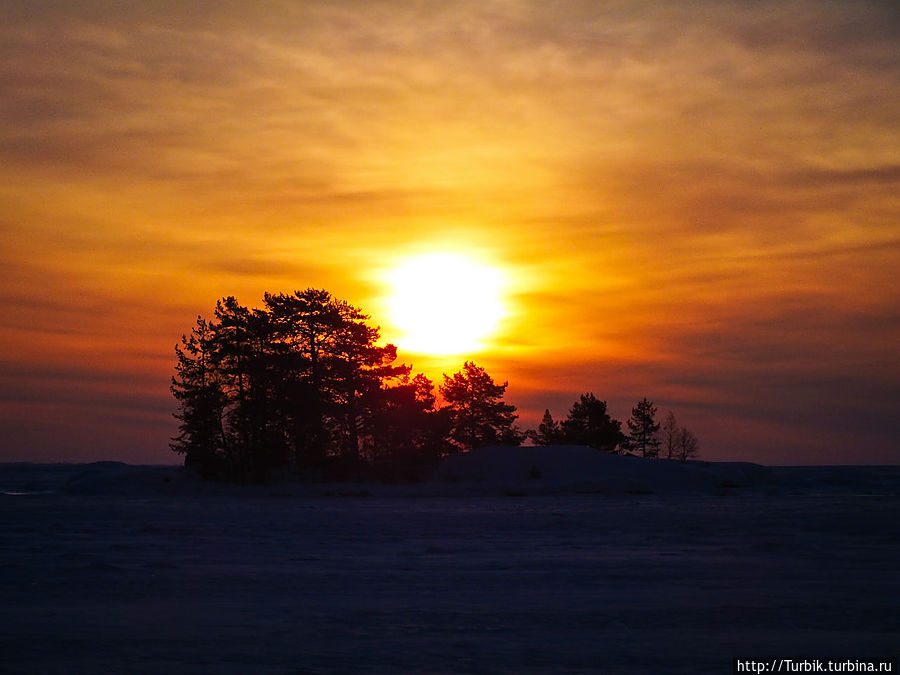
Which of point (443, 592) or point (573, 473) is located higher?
point (573, 473)

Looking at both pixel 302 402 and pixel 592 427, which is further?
pixel 592 427

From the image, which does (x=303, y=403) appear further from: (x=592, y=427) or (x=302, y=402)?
(x=592, y=427)

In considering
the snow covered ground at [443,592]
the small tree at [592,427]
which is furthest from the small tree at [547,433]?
the snow covered ground at [443,592]

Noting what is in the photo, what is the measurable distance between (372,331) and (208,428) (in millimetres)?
12124

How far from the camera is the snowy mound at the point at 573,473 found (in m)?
53.7

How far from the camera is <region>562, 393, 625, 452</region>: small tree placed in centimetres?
8888

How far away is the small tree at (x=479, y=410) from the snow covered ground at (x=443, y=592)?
51198 millimetres

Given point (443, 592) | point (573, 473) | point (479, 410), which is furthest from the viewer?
point (479, 410)

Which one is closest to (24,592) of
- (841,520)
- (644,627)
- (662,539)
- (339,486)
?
(644,627)

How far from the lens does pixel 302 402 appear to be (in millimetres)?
59500

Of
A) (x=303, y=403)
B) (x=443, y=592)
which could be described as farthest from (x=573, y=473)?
(x=443, y=592)

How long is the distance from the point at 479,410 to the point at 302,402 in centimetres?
2447

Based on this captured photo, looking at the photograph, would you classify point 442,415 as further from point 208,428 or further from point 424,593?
point 424,593

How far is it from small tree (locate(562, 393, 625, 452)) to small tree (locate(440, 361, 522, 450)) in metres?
9.86
